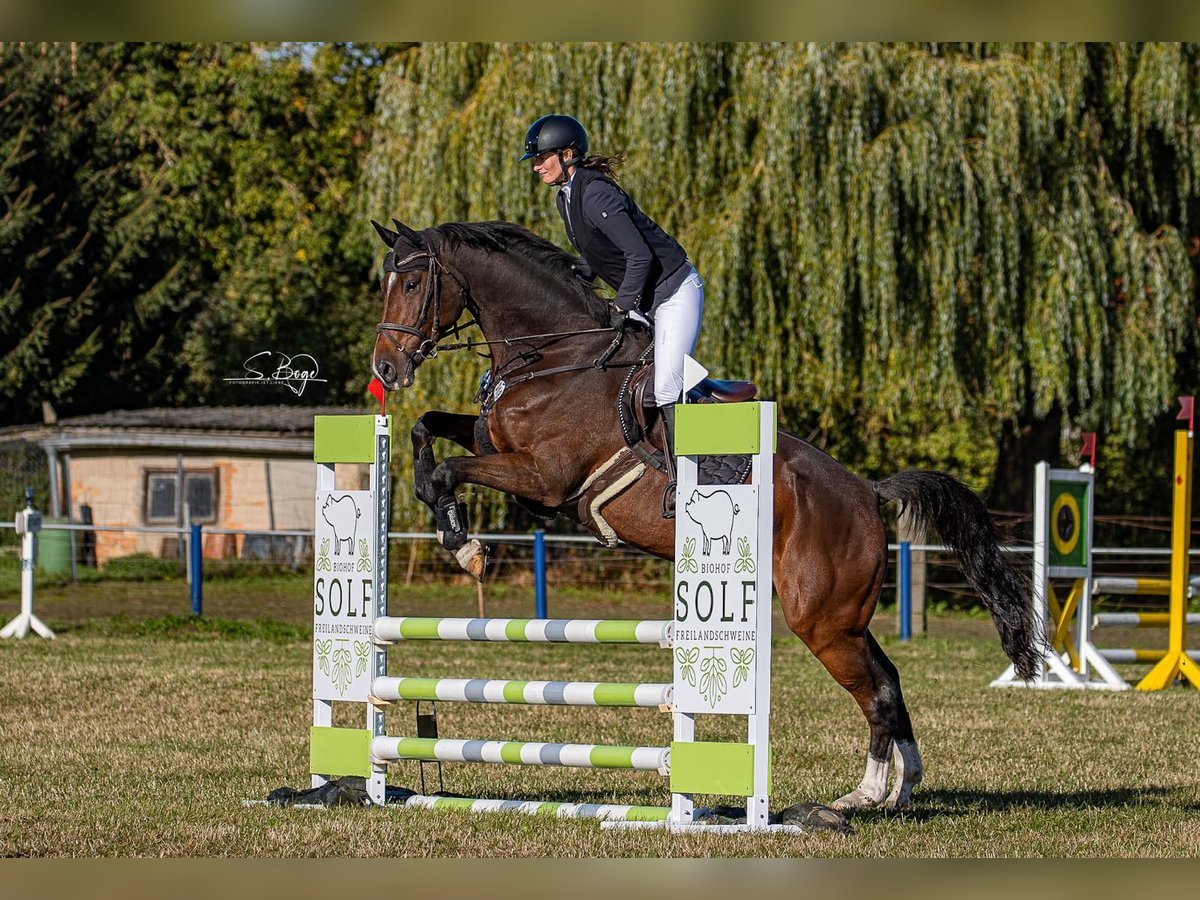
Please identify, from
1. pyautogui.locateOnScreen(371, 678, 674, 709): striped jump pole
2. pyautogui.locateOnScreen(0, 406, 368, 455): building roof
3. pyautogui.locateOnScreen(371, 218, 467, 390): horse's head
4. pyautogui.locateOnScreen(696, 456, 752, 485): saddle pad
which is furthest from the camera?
pyautogui.locateOnScreen(0, 406, 368, 455): building roof

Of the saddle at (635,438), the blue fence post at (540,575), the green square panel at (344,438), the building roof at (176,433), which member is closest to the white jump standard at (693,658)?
the green square panel at (344,438)

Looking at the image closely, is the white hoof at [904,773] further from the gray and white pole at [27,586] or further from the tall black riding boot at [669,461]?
the gray and white pole at [27,586]

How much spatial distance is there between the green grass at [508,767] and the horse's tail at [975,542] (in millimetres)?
856

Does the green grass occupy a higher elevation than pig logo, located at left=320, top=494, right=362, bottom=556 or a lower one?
lower

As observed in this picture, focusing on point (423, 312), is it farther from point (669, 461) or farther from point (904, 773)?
point (904, 773)

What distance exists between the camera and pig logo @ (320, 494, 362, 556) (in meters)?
7.12

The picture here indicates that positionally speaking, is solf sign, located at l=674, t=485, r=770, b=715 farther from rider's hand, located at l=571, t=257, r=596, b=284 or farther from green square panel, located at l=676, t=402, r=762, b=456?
rider's hand, located at l=571, t=257, r=596, b=284

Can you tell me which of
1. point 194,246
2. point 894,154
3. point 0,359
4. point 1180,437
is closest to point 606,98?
point 894,154

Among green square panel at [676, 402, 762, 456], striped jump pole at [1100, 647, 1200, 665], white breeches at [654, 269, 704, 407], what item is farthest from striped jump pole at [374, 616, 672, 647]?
striped jump pole at [1100, 647, 1200, 665]

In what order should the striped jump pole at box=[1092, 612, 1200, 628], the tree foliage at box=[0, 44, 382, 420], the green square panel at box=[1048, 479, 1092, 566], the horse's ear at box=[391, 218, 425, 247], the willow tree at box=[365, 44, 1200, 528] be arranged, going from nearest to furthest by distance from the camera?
the horse's ear at box=[391, 218, 425, 247] < the green square panel at box=[1048, 479, 1092, 566] < the striped jump pole at box=[1092, 612, 1200, 628] < the willow tree at box=[365, 44, 1200, 528] < the tree foliage at box=[0, 44, 382, 420]

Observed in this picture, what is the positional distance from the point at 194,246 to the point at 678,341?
96.4 ft

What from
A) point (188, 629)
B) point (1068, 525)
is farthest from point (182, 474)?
point (1068, 525)

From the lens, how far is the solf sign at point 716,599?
6164mm

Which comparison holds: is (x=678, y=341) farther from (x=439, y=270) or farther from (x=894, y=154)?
Answer: (x=894, y=154)
